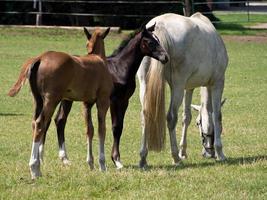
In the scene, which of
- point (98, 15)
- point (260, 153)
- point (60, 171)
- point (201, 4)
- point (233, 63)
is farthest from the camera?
point (201, 4)

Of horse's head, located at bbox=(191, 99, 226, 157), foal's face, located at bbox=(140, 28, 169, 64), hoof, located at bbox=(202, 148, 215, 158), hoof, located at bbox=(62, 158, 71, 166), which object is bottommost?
hoof, located at bbox=(202, 148, 215, 158)

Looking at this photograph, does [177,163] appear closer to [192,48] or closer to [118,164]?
[118,164]

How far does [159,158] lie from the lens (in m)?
10.8

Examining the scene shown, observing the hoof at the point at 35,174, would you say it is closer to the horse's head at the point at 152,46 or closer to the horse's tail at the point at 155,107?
the horse's tail at the point at 155,107

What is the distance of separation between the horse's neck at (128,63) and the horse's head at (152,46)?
0.38 ft

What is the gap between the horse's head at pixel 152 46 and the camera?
31.0 feet

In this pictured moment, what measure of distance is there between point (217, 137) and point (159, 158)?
2.81ft

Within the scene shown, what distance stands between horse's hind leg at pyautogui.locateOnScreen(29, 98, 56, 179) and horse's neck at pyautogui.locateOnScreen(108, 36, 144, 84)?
1.69 metres

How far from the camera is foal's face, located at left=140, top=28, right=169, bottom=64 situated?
9.46m

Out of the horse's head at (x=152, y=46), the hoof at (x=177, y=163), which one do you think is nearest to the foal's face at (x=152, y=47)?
the horse's head at (x=152, y=46)

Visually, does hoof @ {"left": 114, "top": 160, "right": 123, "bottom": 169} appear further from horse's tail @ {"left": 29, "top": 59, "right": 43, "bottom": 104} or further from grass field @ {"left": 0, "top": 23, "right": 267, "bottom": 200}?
horse's tail @ {"left": 29, "top": 59, "right": 43, "bottom": 104}

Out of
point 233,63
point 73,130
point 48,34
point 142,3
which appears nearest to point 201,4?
point 142,3

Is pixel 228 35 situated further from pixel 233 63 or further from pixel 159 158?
pixel 159 158

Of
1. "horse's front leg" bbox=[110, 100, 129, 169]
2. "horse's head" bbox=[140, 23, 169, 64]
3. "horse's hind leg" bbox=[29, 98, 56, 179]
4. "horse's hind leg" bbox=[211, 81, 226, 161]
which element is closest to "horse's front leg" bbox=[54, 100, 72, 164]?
"horse's front leg" bbox=[110, 100, 129, 169]
